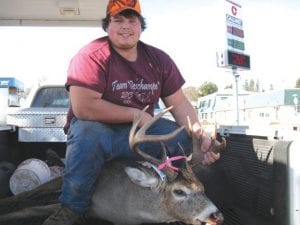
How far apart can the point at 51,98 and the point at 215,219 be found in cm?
474

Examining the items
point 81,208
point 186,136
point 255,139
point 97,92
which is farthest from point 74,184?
point 255,139

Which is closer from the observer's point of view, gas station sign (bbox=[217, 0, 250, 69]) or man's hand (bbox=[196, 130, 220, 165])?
man's hand (bbox=[196, 130, 220, 165])

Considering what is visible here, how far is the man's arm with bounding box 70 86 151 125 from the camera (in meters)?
3.78

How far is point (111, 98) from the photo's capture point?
3945mm

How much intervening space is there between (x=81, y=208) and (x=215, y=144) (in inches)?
43.8

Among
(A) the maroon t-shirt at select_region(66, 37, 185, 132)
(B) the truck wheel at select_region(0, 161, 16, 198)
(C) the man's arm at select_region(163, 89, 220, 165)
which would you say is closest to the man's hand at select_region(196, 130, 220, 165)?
(C) the man's arm at select_region(163, 89, 220, 165)

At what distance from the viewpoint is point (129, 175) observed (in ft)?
11.9

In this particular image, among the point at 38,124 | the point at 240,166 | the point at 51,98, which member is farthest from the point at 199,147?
the point at 51,98

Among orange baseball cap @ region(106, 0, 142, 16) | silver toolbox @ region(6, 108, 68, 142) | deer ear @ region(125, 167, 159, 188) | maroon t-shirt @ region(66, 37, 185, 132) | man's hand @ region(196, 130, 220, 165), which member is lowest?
deer ear @ region(125, 167, 159, 188)

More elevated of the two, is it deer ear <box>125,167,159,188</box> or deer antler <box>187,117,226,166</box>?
deer antler <box>187,117,226,166</box>

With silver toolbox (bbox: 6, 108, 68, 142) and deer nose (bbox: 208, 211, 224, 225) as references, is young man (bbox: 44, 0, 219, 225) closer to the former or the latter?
deer nose (bbox: 208, 211, 224, 225)

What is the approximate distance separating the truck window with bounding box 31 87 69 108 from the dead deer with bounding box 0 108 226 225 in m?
3.58

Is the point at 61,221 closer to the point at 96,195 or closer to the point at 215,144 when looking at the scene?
the point at 96,195

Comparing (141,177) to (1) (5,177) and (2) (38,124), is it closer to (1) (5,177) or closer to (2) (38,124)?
(1) (5,177)
